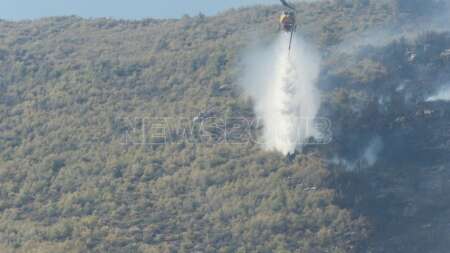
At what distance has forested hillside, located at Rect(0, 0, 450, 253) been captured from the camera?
115 meters

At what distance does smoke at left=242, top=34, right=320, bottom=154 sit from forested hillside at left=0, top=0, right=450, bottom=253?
1.47 m

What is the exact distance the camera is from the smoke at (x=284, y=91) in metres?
131

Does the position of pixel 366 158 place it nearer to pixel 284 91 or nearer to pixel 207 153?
pixel 284 91

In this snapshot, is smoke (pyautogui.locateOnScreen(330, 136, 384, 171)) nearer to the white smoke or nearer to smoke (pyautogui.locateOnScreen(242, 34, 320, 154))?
smoke (pyautogui.locateOnScreen(242, 34, 320, 154))

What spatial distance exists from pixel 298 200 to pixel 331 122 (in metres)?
16.0

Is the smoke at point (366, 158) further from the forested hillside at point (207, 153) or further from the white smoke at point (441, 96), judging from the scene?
the white smoke at point (441, 96)

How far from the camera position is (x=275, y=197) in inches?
4695

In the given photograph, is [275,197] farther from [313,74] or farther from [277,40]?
[277,40]

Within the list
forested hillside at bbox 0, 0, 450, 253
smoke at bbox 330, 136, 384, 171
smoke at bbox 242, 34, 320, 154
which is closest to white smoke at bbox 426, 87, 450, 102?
forested hillside at bbox 0, 0, 450, 253

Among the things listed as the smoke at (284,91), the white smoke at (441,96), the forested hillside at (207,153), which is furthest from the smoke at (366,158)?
the white smoke at (441,96)

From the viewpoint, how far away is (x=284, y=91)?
138 m

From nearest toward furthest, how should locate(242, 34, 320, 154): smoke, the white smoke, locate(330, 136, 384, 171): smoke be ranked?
locate(330, 136, 384, 171): smoke, locate(242, 34, 320, 154): smoke, the white smoke

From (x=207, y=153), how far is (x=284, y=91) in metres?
11.9

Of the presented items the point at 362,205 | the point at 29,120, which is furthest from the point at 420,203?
the point at 29,120
